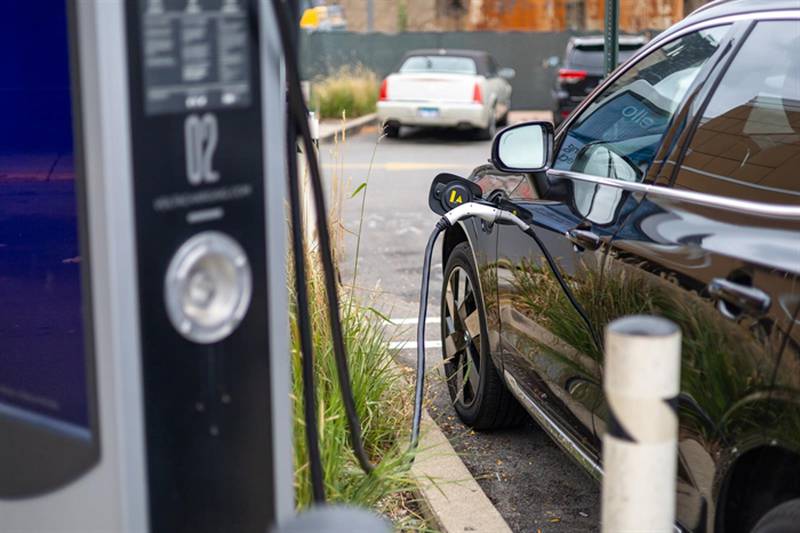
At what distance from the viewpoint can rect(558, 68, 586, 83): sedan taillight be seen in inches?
810

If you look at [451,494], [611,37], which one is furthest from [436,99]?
[451,494]

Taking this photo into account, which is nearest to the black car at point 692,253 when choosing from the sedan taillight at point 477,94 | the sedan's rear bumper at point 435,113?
the sedan's rear bumper at point 435,113

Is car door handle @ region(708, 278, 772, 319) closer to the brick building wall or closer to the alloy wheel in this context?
the alloy wheel

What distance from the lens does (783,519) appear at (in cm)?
243

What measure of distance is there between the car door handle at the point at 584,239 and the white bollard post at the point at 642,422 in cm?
127

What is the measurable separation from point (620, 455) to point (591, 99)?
2.23 metres

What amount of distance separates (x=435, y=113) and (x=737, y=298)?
17.8 meters

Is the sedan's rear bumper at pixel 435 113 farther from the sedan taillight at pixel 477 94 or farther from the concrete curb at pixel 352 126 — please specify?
the concrete curb at pixel 352 126

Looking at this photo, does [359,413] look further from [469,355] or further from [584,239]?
[584,239]

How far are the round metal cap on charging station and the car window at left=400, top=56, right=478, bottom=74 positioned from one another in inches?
758

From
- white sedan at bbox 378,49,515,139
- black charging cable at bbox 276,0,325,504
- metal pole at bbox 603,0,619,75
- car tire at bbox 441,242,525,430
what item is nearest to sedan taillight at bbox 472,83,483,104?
white sedan at bbox 378,49,515,139

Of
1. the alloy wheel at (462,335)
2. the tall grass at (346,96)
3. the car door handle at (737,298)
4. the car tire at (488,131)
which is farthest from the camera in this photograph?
the tall grass at (346,96)

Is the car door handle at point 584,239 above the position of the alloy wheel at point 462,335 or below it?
above

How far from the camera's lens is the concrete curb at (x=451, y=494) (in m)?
3.92
